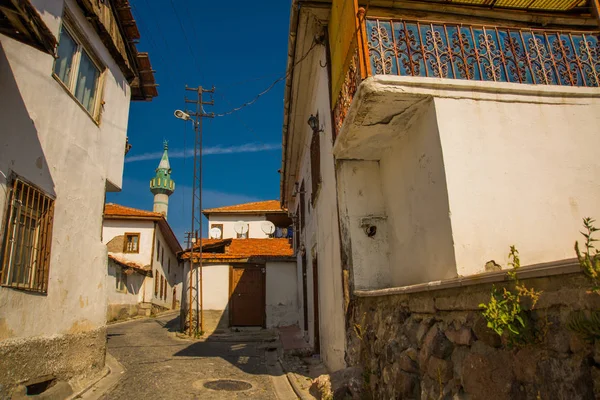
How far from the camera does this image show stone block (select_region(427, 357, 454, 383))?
10.0 ft

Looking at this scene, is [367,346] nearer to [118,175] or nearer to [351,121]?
[351,121]

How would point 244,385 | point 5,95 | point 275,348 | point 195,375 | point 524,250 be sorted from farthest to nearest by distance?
point 275,348
point 195,375
point 244,385
point 5,95
point 524,250

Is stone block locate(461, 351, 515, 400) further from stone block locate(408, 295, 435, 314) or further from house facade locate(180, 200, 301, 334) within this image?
house facade locate(180, 200, 301, 334)

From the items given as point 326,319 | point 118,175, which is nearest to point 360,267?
point 326,319

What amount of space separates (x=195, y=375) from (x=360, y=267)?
423 centimetres

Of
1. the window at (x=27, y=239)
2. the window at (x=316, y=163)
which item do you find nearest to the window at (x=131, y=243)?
the window at (x=316, y=163)

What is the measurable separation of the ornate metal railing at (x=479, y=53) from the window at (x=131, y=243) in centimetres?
2340

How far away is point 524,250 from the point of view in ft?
13.7

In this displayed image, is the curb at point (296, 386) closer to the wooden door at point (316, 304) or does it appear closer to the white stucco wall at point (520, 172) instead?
the wooden door at point (316, 304)

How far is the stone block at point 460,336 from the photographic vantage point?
285 cm

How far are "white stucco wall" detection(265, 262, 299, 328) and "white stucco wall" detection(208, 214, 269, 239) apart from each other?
14645mm

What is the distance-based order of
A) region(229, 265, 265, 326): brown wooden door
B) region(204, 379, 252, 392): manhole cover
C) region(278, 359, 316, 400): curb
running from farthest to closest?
region(229, 265, 265, 326): brown wooden door
region(204, 379, 252, 392): manhole cover
region(278, 359, 316, 400): curb

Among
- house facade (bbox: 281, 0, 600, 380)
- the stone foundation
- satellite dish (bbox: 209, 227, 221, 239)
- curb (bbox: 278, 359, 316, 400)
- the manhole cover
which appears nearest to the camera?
house facade (bbox: 281, 0, 600, 380)

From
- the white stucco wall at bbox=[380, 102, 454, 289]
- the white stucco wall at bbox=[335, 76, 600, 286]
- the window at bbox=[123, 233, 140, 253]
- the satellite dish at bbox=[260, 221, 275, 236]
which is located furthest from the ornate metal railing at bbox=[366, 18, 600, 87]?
the window at bbox=[123, 233, 140, 253]
